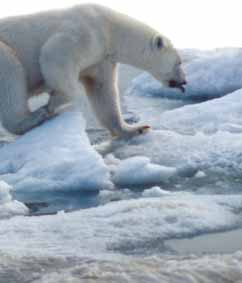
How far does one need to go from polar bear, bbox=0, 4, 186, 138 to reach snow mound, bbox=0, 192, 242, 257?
2.24m

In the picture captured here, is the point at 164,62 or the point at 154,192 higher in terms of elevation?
the point at 154,192

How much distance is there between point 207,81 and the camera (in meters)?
10.7

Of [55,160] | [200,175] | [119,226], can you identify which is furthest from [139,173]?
[119,226]

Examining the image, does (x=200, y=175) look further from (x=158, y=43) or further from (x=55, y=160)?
(x=158, y=43)

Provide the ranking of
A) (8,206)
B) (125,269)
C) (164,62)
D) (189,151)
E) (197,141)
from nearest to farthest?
(125,269)
(8,206)
(189,151)
(197,141)
(164,62)

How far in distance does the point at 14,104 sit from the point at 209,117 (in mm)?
2124

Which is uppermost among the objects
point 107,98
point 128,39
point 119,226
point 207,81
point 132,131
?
point 119,226

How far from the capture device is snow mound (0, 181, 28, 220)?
→ 466 centimetres

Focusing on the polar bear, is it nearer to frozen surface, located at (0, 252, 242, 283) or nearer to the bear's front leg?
the bear's front leg

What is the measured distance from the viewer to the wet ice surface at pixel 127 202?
336 cm

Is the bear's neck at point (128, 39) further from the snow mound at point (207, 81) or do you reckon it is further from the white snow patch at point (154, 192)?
the snow mound at point (207, 81)

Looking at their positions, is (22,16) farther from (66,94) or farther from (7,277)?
(7,277)

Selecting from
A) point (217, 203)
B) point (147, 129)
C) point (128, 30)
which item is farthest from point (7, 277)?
point (128, 30)

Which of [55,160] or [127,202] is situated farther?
[55,160]
